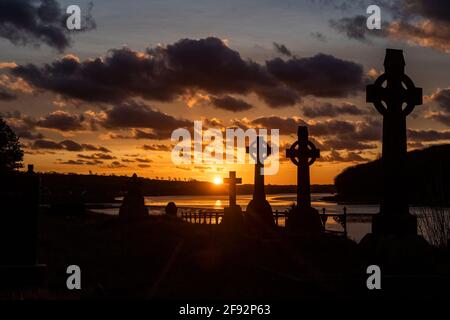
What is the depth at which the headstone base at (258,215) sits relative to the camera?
27984mm

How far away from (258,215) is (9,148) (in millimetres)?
41532

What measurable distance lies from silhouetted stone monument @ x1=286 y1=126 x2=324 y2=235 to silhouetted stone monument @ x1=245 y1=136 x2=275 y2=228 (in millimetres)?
2638

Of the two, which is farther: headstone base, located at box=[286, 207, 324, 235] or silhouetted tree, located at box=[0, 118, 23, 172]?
silhouetted tree, located at box=[0, 118, 23, 172]

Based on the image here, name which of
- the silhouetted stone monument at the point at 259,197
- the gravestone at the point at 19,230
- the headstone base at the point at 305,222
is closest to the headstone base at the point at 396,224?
the gravestone at the point at 19,230

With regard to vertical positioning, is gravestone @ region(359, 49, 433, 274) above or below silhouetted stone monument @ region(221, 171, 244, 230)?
above

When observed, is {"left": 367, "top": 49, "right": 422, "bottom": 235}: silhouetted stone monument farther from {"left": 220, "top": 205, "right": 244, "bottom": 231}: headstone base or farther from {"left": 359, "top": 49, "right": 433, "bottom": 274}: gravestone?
{"left": 220, "top": 205, "right": 244, "bottom": 231}: headstone base

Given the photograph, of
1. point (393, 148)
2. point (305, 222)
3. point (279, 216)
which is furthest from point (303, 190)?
point (279, 216)

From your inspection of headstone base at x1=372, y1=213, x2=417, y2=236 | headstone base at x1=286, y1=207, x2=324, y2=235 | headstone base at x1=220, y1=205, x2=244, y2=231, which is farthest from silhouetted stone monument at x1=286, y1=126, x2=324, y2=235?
headstone base at x1=372, y1=213, x2=417, y2=236

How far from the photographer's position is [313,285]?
35.0ft

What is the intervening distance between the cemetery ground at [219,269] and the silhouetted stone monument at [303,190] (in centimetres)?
237

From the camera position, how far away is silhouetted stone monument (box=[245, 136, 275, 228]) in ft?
92.6

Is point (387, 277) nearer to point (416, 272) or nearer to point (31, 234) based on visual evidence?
point (416, 272)

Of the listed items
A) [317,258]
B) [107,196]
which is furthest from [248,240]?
[107,196]
